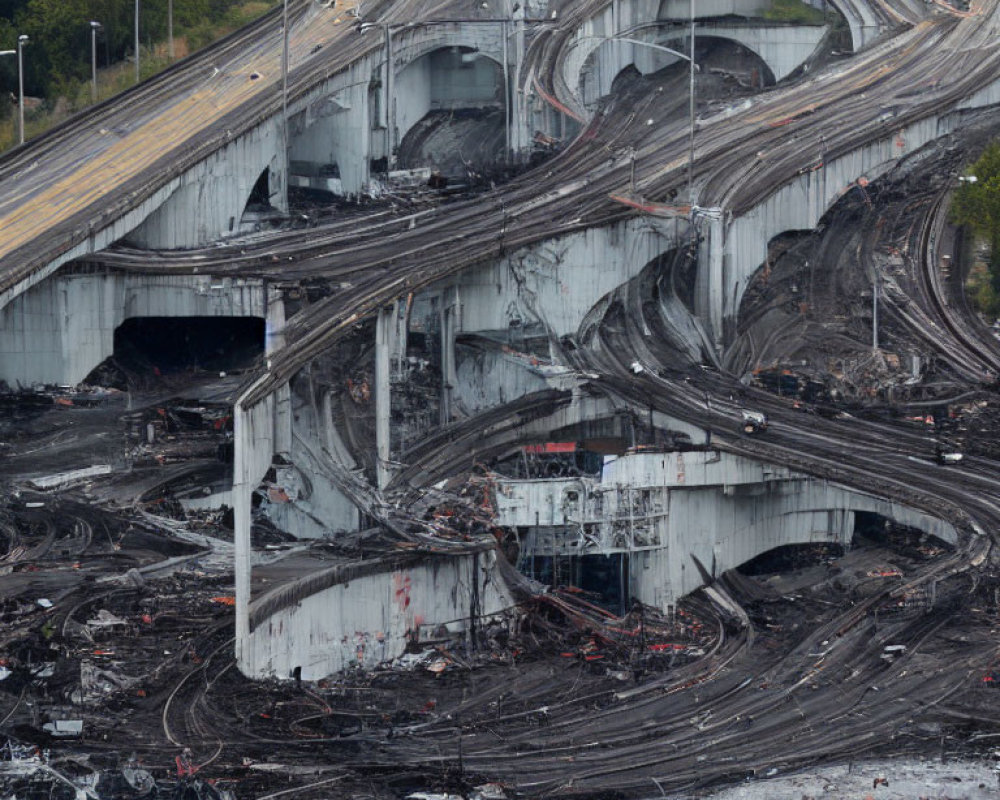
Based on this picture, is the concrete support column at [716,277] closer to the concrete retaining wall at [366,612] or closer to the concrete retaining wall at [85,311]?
the concrete retaining wall at [85,311]

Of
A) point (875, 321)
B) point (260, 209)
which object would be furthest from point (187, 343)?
point (875, 321)

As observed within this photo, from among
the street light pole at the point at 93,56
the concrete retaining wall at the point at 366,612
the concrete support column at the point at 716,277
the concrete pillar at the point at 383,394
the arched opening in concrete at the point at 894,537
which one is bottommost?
the concrete retaining wall at the point at 366,612

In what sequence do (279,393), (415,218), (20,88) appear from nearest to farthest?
1. (279,393)
2. (415,218)
3. (20,88)

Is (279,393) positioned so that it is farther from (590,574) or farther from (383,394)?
(590,574)

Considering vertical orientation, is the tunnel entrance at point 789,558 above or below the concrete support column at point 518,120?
below

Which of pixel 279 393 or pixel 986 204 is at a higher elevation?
pixel 986 204

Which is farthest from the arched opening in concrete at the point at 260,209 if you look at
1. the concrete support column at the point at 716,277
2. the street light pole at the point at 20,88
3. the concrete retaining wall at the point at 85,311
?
the concrete support column at the point at 716,277
